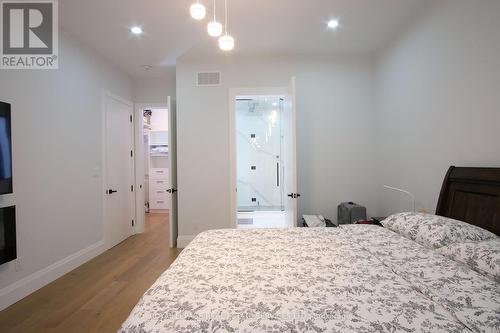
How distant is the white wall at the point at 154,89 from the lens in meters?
4.16

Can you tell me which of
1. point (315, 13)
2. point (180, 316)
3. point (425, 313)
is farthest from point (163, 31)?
point (425, 313)

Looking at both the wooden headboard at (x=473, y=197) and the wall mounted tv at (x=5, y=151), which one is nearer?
the wooden headboard at (x=473, y=197)

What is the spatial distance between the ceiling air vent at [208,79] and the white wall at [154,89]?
3.23 feet

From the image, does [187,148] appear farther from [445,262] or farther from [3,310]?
[445,262]

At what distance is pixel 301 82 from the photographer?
3381mm

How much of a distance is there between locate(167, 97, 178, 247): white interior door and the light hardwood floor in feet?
0.92

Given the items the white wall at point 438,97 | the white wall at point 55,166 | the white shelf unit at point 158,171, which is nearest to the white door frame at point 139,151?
the white wall at point 55,166

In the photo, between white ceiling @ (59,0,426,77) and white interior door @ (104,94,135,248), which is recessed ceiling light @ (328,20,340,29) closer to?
white ceiling @ (59,0,426,77)

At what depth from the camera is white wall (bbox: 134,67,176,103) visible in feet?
13.6

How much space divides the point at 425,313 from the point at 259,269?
738 mm

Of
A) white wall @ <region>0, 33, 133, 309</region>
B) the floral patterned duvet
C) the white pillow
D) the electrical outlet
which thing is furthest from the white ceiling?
the electrical outlet

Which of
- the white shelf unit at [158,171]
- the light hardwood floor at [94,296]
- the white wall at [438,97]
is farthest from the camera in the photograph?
the white shelf unit at [158,171]

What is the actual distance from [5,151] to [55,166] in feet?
1.99

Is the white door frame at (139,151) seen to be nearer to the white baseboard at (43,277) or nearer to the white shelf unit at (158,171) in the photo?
the white baseboard at (43,277)
